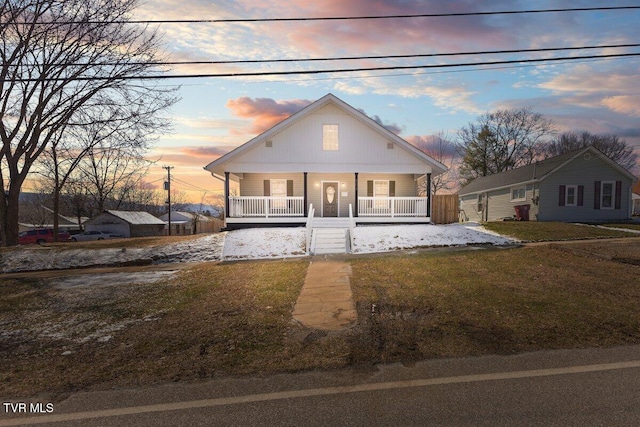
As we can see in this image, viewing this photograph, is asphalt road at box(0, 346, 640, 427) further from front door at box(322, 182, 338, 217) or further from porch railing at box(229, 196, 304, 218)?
front door at box(322, 182, 338, 217)

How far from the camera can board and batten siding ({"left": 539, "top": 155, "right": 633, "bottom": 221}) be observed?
86.5 ft

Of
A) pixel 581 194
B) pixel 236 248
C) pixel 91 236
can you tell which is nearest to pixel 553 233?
pixel 581 194

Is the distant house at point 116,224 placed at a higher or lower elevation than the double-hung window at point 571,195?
lower

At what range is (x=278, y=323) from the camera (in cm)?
629

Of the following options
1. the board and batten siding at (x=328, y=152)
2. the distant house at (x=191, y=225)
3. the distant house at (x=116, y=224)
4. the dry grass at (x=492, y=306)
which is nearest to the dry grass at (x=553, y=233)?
the dry grass at (x=492, y=306)

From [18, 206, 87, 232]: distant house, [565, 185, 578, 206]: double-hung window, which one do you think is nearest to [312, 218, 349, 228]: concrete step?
[565, 185, 578, 206]: double-hung window

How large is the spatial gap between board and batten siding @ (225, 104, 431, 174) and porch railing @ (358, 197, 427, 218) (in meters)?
1.71

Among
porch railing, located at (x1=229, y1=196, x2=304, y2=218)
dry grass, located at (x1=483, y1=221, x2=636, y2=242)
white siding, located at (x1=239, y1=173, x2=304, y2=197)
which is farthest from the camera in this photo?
white siding, located at (x1=239, y1=173, x2=304, y2=197)

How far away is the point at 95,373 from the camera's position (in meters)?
4.54

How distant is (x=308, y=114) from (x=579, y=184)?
21535 millimetres

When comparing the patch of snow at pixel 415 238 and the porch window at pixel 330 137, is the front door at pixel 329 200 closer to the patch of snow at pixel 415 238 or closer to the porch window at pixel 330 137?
the porch window at pixel 330 137

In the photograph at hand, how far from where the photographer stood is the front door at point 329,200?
72.2 ft

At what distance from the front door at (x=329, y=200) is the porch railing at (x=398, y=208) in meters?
1.78

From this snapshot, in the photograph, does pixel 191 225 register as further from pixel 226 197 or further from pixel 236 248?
pixel 236 248
